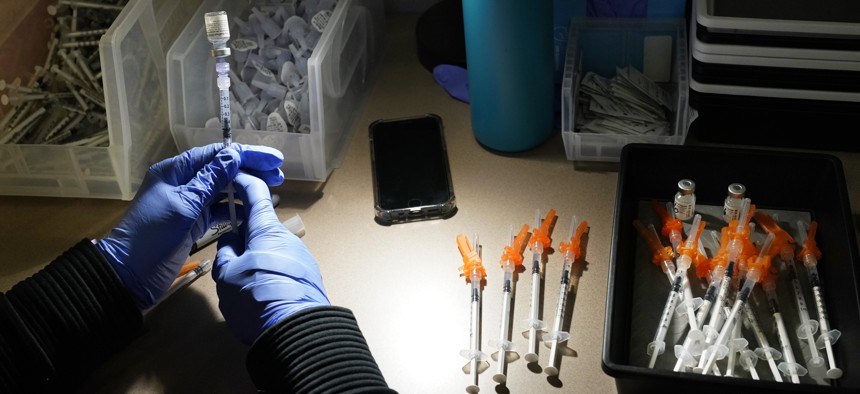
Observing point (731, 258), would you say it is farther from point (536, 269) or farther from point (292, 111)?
point (292, 111)

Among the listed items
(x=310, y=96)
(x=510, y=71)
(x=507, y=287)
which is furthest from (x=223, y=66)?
(x=507, y=287)

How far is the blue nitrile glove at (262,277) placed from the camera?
1.40m

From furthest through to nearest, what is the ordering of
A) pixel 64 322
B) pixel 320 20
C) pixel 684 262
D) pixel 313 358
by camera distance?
1. pixel 320 20
2. pixel 684 262
3. pixel 64 322
4. pixel 313 358

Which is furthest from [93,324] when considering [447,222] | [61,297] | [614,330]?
[614,330]

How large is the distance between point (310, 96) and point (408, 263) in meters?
0.35

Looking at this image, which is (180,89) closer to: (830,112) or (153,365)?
(153,365)

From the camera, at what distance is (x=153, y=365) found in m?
1.47

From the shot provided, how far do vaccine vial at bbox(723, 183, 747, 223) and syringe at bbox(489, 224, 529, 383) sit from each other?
0.33m

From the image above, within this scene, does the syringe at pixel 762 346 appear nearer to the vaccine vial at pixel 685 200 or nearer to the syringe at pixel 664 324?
the syringe at pixel 664 324

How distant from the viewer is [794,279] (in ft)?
4.94

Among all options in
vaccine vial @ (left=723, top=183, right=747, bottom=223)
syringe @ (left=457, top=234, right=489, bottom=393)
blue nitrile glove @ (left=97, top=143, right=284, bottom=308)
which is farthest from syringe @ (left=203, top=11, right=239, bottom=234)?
vaccine vial @ (left=723, top=183, right=747, bottom=223)

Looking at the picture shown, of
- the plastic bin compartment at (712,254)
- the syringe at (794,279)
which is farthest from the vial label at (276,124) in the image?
the syringe at (794,279)

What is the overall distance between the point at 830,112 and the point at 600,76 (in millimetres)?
430

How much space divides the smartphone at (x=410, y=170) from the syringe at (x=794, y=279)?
52 cm
